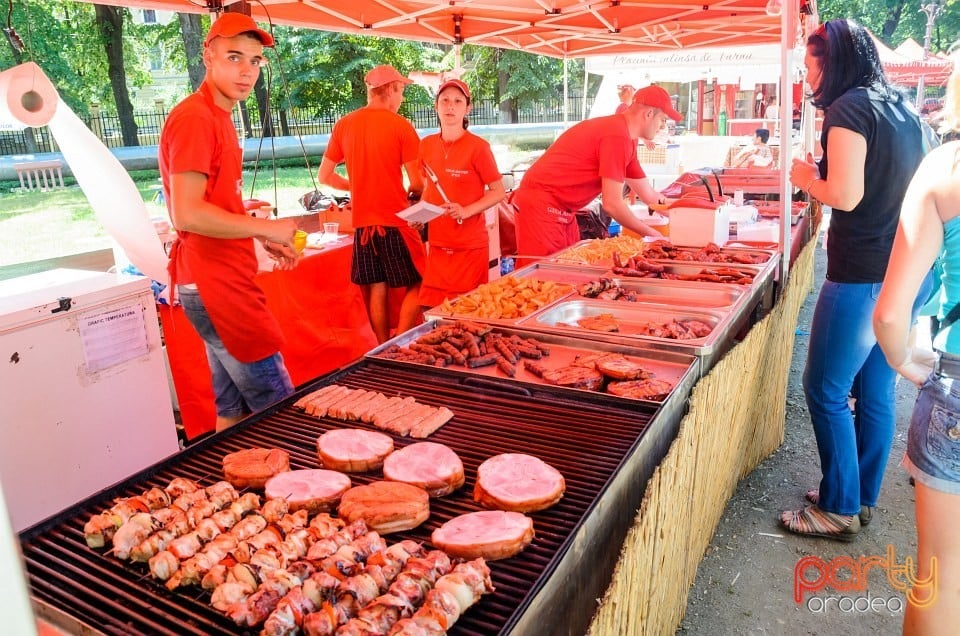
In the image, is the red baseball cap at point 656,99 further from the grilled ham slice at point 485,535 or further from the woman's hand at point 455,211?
the grilled ham slice at point 485,535

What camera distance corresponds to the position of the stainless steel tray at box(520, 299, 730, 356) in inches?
122

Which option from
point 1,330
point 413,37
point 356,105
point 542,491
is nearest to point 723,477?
point 542,491

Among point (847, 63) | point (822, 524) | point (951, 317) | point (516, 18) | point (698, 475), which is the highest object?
point (516, 18)

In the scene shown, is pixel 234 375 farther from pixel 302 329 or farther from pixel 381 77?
pixel 381 77

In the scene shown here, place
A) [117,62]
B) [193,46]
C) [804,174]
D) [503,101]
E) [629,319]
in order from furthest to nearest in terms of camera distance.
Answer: [503,101] < [117,62] < [193,46] < [629,319] < [804,174]

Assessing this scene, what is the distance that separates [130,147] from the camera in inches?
916

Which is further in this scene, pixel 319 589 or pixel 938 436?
pixel 938 436

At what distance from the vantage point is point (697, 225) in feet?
16.9

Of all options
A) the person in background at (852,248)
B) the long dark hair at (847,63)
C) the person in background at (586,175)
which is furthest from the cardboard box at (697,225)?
the long dark hair at (847,63)

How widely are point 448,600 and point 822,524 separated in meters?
2.94

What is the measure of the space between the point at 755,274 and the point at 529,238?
1916mm

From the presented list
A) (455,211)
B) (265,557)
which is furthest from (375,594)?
(455,211)

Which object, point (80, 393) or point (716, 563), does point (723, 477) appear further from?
point (80, 393)

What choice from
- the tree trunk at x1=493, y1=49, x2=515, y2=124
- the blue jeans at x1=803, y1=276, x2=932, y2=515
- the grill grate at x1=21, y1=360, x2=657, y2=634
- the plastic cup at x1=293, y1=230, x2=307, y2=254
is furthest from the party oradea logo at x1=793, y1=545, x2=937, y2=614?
the tree trunk at x1=493, y1=49, x2=515, y2=124
